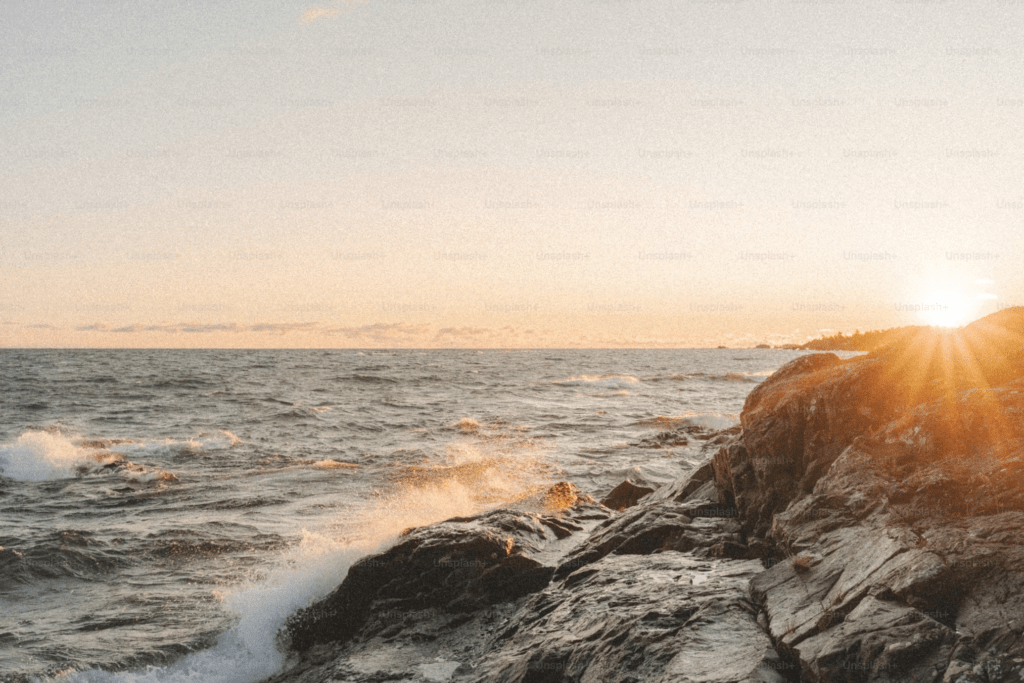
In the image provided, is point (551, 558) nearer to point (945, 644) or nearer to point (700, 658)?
point (700, 658)

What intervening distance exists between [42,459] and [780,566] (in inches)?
891

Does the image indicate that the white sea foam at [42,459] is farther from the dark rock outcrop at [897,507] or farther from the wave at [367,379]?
the wave at [367,379]

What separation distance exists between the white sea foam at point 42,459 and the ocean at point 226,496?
0.27 feet

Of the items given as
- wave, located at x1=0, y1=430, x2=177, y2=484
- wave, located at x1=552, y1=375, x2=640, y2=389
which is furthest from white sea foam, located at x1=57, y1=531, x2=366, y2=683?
wave, located at x1=552, y1=375, x2=640, y2=389

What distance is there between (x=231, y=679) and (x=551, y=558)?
A: 416 cm

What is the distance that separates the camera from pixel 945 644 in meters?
A: 3.92

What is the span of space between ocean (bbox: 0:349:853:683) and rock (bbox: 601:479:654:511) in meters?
2.56

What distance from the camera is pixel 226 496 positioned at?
16297 millimetres

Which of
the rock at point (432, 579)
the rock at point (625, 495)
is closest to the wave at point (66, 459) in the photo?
the rock at point (432, 579)

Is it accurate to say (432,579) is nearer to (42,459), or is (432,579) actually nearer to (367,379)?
(42,459)

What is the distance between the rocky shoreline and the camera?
4.24 meters

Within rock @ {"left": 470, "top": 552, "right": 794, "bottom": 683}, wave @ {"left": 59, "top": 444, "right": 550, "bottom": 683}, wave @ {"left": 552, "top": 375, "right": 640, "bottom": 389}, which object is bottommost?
wave @ {"left": 552, "top": 375, "right": 640, "bottom": 389}

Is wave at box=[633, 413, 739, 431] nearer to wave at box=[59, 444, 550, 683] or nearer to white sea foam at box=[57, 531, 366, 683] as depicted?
wave at box=[59, 444, 550, 683]

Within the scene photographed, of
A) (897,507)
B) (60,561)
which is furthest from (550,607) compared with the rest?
(60,561)
